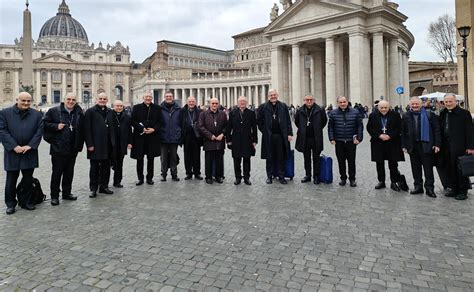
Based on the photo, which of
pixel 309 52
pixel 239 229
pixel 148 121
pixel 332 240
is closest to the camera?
pixel 332 240

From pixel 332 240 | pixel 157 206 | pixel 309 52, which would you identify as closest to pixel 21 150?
pixel 157 206

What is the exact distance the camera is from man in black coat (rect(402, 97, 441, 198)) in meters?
7.50

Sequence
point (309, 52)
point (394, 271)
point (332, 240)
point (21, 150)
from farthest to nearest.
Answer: point (309, 52)
point (21, 150)
point (332, 240)
point (394, 271)

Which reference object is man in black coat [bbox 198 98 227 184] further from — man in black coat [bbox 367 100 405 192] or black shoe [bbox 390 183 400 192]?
black shoe [bbox 390 183 400 192]

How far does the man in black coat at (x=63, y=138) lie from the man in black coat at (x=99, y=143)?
22cm

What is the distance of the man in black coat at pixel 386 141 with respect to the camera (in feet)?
26.6

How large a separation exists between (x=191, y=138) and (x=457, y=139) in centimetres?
590

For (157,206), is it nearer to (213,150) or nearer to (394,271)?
(213,150)

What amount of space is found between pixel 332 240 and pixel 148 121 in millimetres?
5641

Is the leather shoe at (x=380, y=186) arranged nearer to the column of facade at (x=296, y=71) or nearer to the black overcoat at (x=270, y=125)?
the black overcoat at (x=270, y=125)

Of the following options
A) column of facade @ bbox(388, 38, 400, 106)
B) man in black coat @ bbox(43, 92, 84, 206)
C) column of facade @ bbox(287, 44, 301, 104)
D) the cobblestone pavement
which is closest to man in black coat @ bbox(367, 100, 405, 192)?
the cobblestone pavement

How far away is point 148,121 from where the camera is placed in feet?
29.7

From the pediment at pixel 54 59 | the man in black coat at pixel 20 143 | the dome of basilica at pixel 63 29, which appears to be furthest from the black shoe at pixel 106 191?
→ the dome of basilica at pixel 63 29

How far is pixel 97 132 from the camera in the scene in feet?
25.8
